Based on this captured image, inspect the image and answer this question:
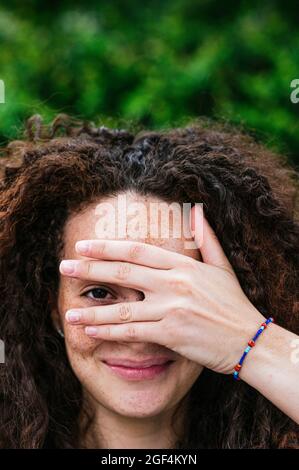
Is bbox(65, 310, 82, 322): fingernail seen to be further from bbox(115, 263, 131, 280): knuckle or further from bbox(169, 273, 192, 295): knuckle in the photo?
bbox(169, 273, 192, 295): knuckle

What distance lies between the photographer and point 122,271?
7.21 feet

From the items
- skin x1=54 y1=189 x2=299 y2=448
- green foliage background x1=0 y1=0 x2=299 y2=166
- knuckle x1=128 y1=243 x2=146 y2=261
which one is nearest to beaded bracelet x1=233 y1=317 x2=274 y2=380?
skin x1=54 y1=189 x2=299 y2=448

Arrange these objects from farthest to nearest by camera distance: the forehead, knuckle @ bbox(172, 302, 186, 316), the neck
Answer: the neck, the forehead, knuckle @ bbox(172, 302, 186, 316)

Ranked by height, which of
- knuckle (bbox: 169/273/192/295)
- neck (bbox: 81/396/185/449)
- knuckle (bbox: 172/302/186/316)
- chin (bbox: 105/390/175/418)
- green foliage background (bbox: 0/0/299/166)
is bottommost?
neck (bbox: 81/396/185/449)

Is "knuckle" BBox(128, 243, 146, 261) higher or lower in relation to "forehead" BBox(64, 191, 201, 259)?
lower

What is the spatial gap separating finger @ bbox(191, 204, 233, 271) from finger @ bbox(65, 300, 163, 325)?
0.31 m

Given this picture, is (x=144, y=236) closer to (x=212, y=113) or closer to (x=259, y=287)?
(x=259, y=287)

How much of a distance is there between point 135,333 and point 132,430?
1.88 ft

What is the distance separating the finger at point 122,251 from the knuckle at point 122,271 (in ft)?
0.07

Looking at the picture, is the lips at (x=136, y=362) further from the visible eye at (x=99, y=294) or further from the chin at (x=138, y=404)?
the visible eye at (x=99, y=294)

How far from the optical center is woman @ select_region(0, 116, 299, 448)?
220 cm

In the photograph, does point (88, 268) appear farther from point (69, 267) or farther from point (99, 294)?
point (99, 294)

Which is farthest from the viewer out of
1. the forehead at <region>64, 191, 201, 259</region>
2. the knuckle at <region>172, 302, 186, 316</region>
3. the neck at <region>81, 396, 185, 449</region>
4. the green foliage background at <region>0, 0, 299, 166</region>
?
the green foliage background at <region>0, 0, 299, 166</region>
